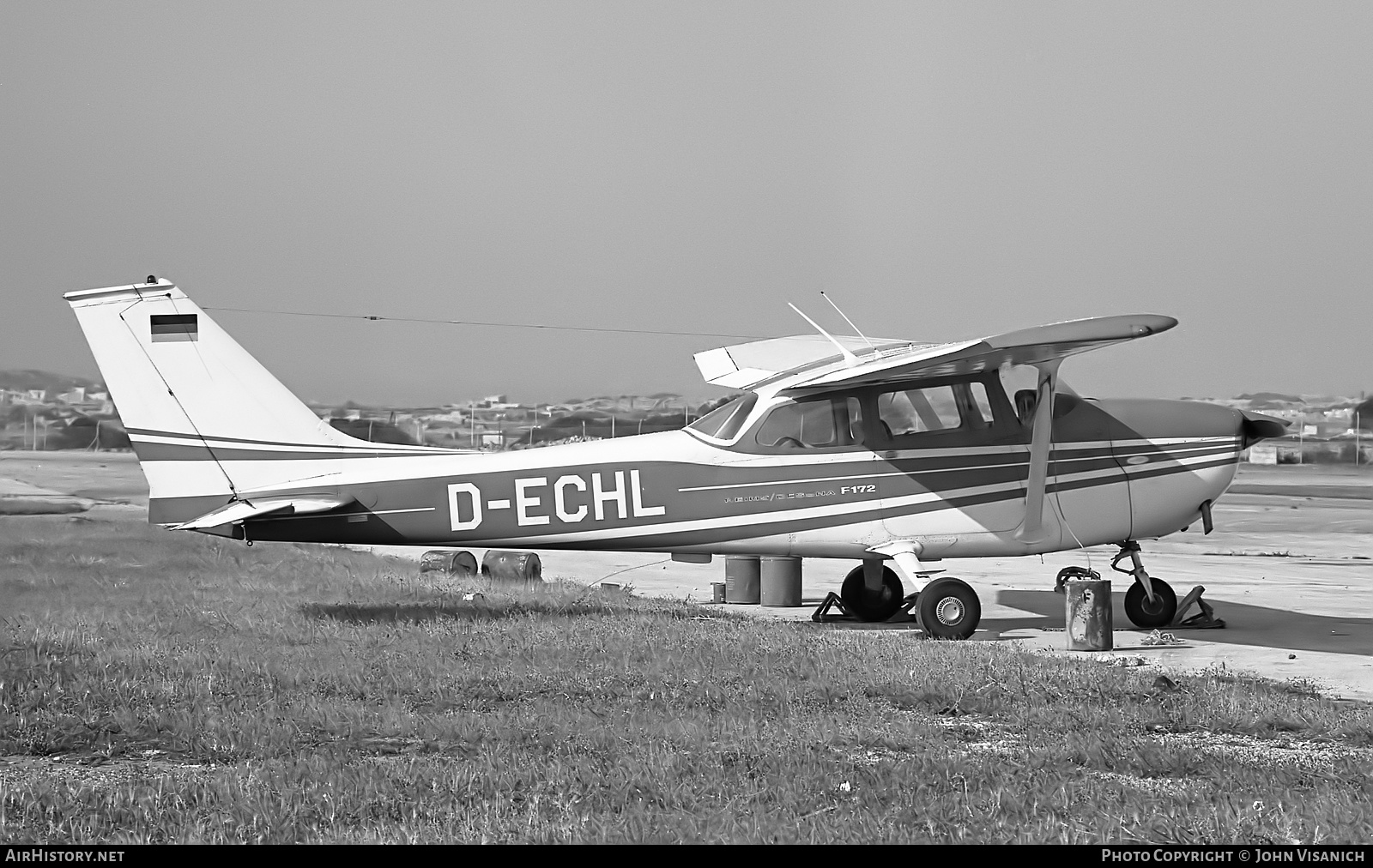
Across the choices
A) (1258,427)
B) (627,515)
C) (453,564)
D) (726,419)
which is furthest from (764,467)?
(453,564)

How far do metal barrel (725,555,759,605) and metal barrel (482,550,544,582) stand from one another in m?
2.20

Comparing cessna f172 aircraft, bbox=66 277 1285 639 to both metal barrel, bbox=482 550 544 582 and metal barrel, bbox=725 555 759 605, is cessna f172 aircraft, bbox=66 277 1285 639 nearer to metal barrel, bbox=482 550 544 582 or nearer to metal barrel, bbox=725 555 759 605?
metal barrel, bbox=725 555 759 605

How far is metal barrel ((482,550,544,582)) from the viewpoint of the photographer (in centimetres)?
1525

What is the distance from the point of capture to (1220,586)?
15.7 meters

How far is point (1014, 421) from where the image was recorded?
1189 centimetres

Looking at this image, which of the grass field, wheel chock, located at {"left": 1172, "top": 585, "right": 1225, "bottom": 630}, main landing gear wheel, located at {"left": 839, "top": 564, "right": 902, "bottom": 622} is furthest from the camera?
main landing gear wheel, located at {"left": 839, "top": 564, "right": 902, "bottom": 622}

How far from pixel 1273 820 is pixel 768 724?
8.60 ft

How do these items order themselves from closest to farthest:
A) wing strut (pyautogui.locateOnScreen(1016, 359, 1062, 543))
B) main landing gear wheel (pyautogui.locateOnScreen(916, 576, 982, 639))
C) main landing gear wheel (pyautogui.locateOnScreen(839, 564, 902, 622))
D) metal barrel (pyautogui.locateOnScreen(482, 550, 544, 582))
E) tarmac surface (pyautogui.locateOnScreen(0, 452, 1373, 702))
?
tarmac surface (pyautogui.locateOnScreen(0, 452, 1373, 702)) → main landing gear wheel (pyautogui.locateOnScreen(916, 576, 982, 639)) → wing strut (pyautogui.locateOnScreen(1016, 359, 1062, 543)) → main landing gear wheel (pyautogui.locateOnScreen(839, 564, 902, 622)) → metal barrel (pyautogui.locateOnScreen(482, 550, 544, 582))

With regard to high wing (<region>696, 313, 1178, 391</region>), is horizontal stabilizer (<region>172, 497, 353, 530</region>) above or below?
below

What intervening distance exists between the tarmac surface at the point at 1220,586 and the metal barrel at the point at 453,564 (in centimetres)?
125

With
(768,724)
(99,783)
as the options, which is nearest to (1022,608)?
(768,724)

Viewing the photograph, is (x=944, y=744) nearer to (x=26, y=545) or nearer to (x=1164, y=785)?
(x=1164, y=785)

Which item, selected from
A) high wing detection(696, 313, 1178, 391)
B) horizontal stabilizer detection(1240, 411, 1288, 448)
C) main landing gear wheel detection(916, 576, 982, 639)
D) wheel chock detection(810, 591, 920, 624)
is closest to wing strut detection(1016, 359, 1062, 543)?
high wing detection(696, 313, 1178, 391)

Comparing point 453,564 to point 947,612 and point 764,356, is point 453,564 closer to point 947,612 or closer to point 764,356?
point 764,356
